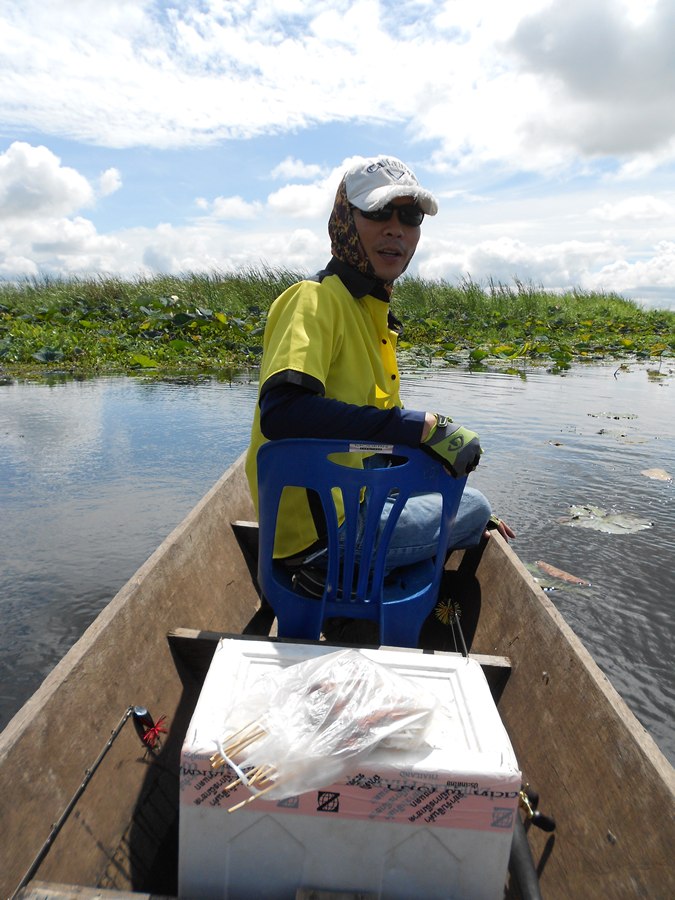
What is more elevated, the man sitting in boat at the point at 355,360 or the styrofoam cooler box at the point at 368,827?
the man sitting in boat at the point at 355,360

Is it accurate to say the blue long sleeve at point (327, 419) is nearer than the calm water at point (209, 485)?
Yes

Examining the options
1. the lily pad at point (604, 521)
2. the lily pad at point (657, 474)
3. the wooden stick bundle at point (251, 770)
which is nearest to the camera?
the wooden stick bundle at point (251, 770)

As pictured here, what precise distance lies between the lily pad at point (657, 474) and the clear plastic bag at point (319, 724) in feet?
16.1

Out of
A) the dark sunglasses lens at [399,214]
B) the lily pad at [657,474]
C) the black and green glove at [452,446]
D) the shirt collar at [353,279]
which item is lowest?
the lily pad at [657,474]

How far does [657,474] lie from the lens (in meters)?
5.67

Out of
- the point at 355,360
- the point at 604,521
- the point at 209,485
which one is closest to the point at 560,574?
the point at 604,521

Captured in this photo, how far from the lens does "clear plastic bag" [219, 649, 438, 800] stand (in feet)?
3.96

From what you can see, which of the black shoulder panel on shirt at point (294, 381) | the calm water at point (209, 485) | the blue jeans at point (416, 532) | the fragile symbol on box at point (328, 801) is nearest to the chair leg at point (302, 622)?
the blue jeans at point (416, 532)

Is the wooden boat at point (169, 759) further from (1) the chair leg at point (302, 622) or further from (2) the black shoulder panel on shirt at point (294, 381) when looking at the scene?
(2) the black shoulder panel on shirt at point (294, 381)

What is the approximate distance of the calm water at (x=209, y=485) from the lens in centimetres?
324

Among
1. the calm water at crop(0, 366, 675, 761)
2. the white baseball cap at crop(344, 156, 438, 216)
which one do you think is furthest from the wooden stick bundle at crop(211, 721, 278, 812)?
the calm water at crop(0, 366, 675, 761)

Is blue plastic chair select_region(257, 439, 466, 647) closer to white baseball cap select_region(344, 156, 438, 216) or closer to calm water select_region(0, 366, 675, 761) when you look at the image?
white baseball cap select_region(344, 156, 438, 216)

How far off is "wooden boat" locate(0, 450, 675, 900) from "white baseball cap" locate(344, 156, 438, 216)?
4.32 ft

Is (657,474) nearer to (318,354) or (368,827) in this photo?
(318,354)
